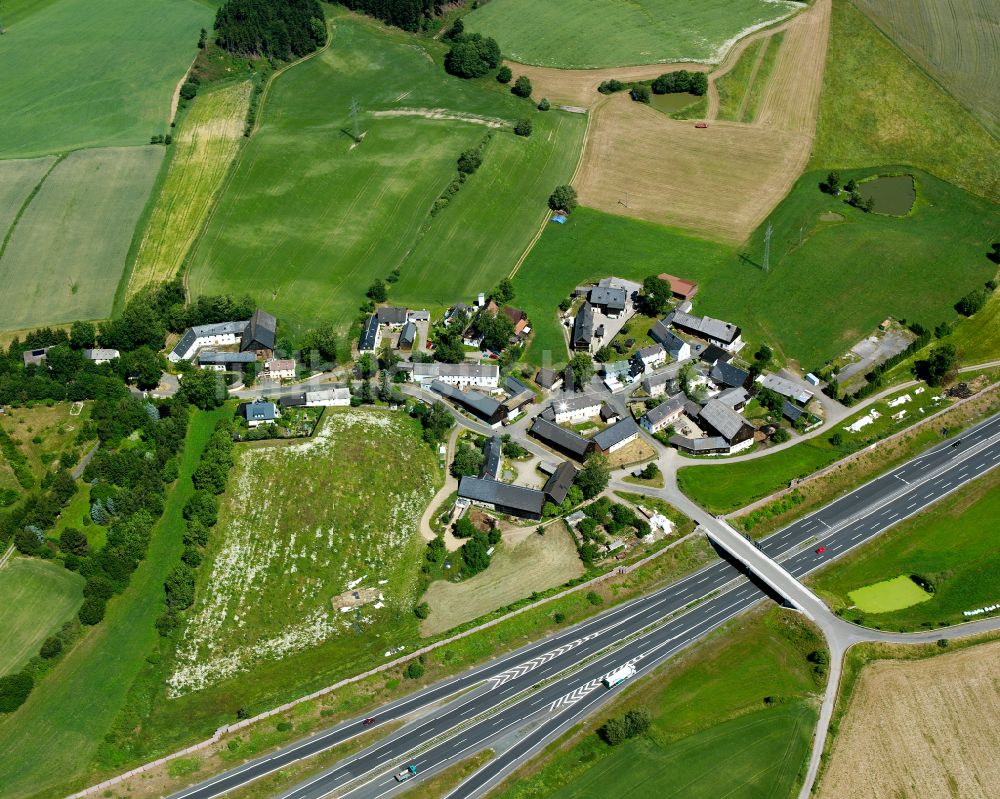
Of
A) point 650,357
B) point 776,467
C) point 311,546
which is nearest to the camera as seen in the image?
point 311,546

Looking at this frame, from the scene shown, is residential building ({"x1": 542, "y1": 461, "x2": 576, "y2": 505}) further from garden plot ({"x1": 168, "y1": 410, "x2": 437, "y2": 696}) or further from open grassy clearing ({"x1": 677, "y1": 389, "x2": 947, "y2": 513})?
garden plot ({"x1": 168, "y1": 410, "x2": 437, "y2": 696})

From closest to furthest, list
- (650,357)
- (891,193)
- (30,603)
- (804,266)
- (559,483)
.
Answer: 1. (30,603)
2. (559,483)
3. (650,357)
4. (804,266)
5. (891,193)

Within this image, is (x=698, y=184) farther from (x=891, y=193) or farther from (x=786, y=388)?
(x=786, y=388)

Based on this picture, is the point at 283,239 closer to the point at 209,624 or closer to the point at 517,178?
the point at 517,178

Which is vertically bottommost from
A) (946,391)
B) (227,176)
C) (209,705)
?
(946,391)

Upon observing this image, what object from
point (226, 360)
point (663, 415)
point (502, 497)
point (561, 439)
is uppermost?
point (226, 360)

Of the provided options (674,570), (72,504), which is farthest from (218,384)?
(674,570)

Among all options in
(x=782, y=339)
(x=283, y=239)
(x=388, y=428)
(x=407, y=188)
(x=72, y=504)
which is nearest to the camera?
(x=72, y=504)

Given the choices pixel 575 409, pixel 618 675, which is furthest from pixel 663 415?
pixel 618 675
